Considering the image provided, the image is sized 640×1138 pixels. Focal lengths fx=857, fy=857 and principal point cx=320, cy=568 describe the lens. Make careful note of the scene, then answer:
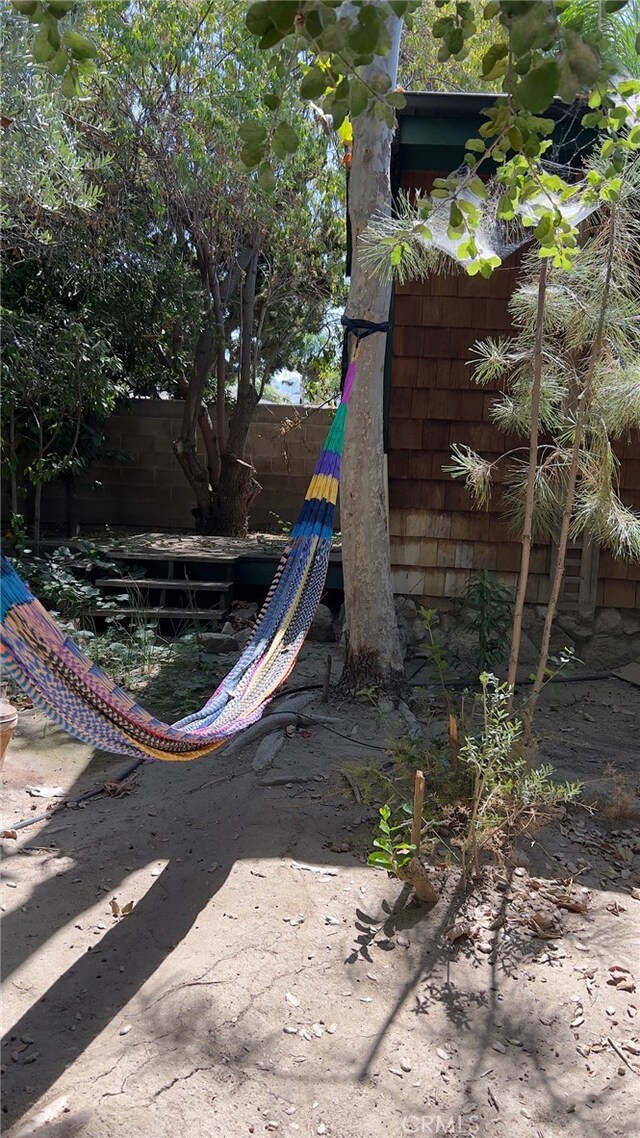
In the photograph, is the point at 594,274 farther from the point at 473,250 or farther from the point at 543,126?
the point at 543,126

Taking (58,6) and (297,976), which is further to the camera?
(297,976)

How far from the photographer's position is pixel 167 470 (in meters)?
7.64

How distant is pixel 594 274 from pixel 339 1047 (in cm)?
226

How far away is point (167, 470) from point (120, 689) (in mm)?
5666

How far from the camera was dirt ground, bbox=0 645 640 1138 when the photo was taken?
1.67 metres

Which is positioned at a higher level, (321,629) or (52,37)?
(52,37)

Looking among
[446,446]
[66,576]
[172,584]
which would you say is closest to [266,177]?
[446,446]

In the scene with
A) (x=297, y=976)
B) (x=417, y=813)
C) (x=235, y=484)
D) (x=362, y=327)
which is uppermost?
(x=362, y=327)

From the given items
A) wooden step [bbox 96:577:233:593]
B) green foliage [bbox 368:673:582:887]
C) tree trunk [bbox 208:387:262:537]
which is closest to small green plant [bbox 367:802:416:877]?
green foliage [bbox 368:673:582:887]

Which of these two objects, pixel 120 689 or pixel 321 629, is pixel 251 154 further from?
pixel 321 629

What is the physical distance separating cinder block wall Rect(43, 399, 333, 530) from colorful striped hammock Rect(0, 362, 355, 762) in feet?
14.3

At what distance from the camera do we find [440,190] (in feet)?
5.59

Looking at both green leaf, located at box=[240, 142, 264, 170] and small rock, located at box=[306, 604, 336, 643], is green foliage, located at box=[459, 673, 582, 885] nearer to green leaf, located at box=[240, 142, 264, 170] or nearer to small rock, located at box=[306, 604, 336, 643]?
green leaf, located at box=[240, 142, 264, 170]

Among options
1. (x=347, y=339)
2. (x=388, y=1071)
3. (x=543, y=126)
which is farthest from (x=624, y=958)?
(x=347, y=339)
